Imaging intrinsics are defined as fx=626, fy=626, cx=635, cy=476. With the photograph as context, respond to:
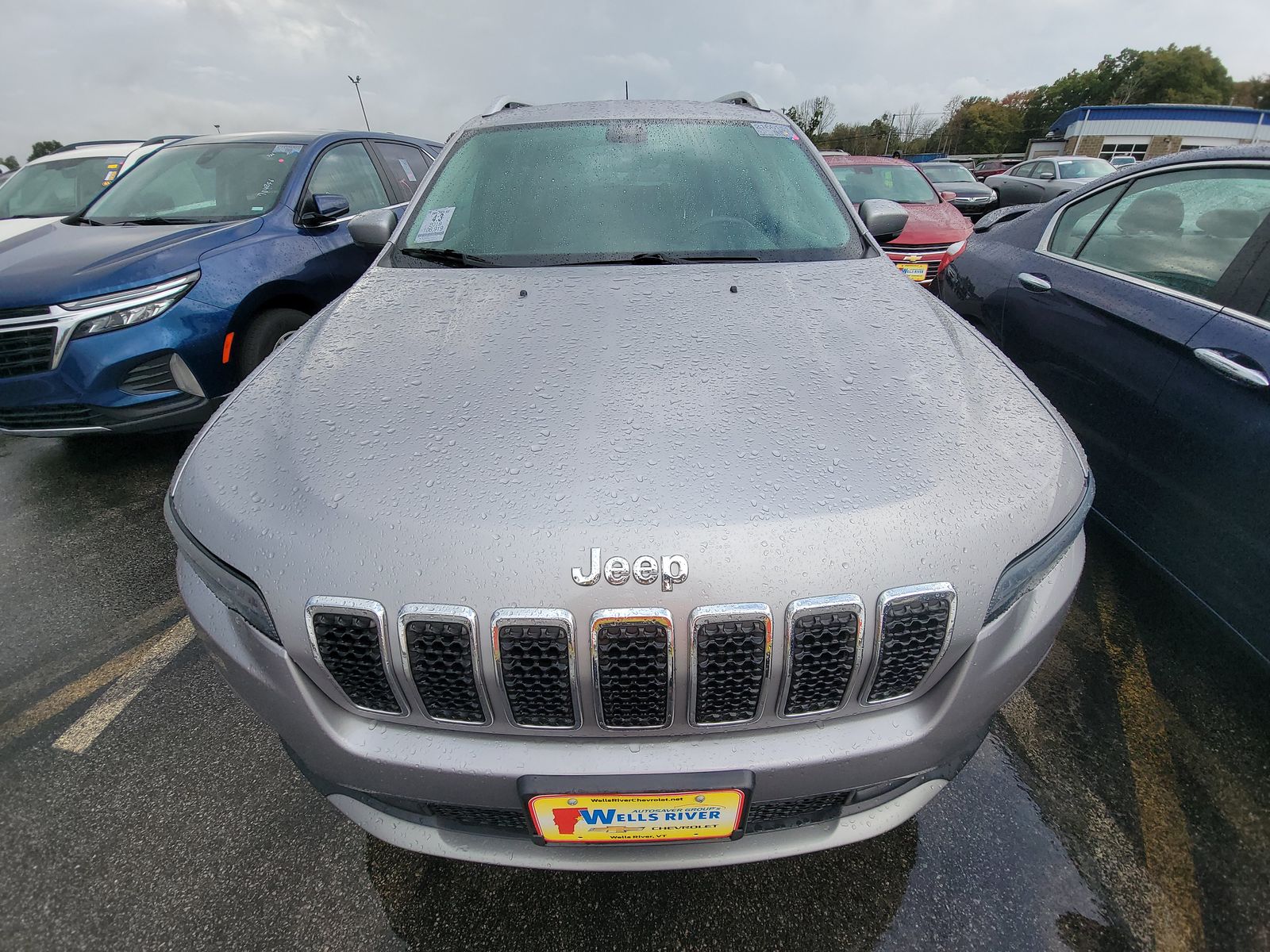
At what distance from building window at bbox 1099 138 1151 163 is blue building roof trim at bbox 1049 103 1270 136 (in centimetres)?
133

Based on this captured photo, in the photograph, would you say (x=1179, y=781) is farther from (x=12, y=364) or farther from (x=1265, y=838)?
(x=12, y=364)

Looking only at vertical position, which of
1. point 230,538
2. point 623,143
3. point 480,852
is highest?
point 623,143

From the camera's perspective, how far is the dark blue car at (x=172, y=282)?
295 cm

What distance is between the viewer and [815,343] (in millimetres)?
1545

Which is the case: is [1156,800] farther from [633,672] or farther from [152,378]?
[152,378]

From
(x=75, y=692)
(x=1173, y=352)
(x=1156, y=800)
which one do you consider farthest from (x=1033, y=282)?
(x=75, y=692)

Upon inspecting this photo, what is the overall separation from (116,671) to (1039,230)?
166 inches

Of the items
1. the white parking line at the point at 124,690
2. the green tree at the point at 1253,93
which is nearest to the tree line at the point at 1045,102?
the green tree at the point at 1253,93

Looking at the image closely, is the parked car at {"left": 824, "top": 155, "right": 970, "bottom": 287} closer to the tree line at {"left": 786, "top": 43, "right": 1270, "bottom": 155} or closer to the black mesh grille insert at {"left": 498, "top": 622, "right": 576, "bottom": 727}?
the black mesh grille insert at {"left": 498, "top": 622, "right": 576, "bottom": 727}

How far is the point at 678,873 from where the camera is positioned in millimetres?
1562

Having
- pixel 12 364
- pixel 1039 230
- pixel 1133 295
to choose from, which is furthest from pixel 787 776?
pixel 12 364

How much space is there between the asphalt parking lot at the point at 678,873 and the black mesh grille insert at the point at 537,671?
0.71m

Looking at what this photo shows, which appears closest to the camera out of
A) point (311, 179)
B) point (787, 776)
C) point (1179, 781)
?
point (787, 776)

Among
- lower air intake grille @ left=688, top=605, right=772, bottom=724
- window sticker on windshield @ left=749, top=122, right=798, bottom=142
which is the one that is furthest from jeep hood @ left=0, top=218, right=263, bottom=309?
lower air intake grille @ left=688, top=605, right=772, bottom=724
